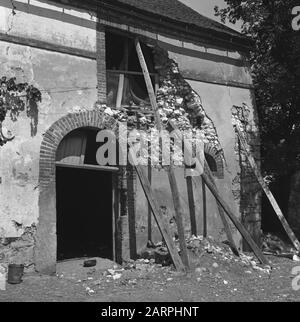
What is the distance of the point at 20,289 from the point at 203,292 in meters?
3.03

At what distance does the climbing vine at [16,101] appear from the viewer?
Result: 8227 millimetres

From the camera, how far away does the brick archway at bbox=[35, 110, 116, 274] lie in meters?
8.41

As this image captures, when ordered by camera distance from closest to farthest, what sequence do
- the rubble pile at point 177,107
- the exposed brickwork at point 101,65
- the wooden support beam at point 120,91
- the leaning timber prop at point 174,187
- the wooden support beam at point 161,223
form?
the wooden support beam at point 161,223
the leaning timber prop at point 174,187
the exposed brickwork at point 101,65
the wooden support beam at point 120,91
the rubble pile at point 177,107

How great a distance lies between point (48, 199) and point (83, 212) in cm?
514

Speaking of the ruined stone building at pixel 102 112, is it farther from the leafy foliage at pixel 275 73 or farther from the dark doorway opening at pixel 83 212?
the leafy foliage at pixel 275 73

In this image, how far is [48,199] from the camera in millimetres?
8594

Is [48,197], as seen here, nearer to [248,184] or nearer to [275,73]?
[248,184]

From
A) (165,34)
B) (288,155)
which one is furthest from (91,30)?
(288,155)

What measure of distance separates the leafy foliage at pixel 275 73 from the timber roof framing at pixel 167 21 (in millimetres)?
1182

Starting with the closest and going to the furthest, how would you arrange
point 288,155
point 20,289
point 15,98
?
1. point 20,289
2. point 15,98
3. point 288,155

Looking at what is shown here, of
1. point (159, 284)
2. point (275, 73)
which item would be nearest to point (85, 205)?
point (159, 284)

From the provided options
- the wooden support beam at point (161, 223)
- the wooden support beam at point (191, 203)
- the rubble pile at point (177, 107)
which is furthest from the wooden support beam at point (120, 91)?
the wooden support beam at point (191, 203)

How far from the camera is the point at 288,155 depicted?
14297mm
